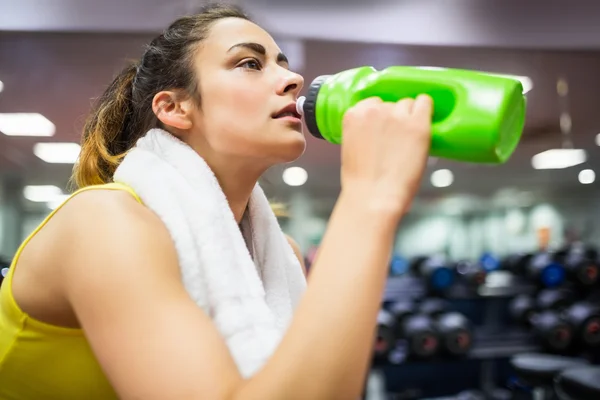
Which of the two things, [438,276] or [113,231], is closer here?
[113,231]

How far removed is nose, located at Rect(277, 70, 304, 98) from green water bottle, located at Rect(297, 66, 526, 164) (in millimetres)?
177

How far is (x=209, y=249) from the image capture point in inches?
29.0

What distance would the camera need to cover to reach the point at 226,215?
82cm

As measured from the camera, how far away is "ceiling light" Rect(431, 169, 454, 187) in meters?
6.78

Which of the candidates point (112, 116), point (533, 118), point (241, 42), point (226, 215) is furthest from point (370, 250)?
point (533, 118)

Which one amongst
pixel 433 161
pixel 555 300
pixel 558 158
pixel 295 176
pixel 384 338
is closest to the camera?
pixel 384 338

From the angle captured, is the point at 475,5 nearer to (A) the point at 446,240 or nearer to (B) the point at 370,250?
(B) the point at 370,250

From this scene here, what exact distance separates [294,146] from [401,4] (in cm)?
234

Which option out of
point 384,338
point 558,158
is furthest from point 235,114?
point 558,158

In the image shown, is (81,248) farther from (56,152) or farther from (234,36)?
(56,152)

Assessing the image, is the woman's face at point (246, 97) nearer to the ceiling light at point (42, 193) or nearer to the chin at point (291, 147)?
the chin at point (291, 147)

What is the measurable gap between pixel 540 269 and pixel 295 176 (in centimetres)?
306

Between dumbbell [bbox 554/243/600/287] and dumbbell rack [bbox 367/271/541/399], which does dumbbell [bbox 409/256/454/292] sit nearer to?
dumbbell rack [bbox 367/271/541/399]

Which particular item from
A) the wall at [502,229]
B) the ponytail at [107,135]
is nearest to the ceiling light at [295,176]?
the wall at [502,229]
